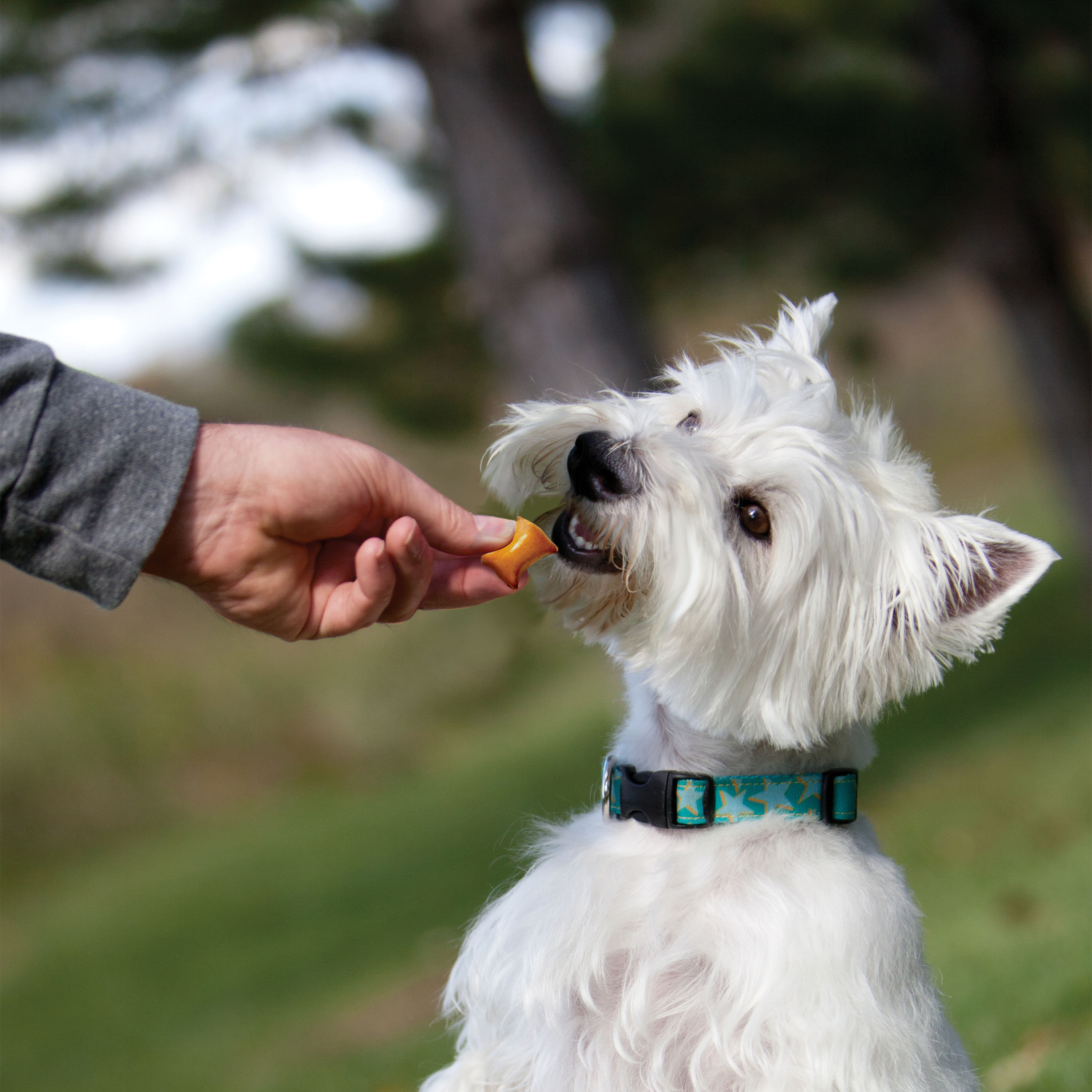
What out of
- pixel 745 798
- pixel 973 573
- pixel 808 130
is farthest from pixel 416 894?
pixel 973 573

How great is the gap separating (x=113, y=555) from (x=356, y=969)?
6.11 m

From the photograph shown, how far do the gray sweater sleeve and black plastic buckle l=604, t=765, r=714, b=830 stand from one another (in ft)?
3.39

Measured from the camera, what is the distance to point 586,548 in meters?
2.34

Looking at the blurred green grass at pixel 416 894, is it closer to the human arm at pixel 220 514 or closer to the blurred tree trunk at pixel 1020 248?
the human arm at pixel 220 514

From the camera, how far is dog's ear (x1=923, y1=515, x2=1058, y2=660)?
2182mm

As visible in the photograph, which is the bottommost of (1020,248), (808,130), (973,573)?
(973,573)

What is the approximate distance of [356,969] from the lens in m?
7.31

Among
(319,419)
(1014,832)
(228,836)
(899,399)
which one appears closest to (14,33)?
(319,419)

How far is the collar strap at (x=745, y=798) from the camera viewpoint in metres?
2.20

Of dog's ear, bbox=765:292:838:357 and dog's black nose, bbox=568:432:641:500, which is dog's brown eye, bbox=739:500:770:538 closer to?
dog's black nose, bbox=568:432:641:500

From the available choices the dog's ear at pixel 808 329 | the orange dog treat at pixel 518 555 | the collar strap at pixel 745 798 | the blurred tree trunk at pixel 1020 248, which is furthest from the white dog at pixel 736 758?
the blurred tree trunk at pixel 1020 248

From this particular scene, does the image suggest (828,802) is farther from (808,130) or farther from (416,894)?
(808,130)

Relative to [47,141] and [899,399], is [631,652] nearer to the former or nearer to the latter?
[47,141]

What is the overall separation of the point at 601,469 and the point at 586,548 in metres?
0.17
